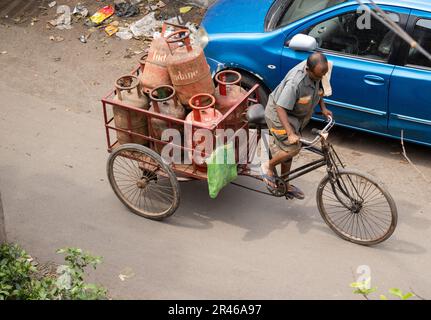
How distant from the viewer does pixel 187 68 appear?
206 inches

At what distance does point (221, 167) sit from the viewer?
5211mm

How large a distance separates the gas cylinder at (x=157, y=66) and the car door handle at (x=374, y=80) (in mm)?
1924

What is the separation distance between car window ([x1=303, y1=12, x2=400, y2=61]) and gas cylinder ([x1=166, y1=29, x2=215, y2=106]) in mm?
1535

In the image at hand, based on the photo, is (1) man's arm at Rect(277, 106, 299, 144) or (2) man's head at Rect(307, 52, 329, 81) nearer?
(2) man's head at Rect(307, 52, 329, 81)

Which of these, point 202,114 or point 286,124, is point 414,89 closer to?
point 286,124

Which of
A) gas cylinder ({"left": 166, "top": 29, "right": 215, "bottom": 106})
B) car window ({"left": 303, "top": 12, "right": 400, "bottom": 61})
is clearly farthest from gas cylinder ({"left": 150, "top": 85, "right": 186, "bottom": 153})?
car window ({"left": 303, "top": 12, "right": 400, "bottom": 61})

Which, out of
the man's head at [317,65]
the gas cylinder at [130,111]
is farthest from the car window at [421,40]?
the gas cylinder at [130,111]

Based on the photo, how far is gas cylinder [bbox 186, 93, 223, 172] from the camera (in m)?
5.15

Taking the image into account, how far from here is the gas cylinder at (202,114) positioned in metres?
5.15

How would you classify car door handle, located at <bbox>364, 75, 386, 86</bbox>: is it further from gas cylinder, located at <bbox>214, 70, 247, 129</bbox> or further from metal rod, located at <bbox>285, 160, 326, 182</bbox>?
gas cylinder, located at <bbox>214, 70, 247, 129</bbox>

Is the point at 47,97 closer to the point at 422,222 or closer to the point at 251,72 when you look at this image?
the point at 251,72

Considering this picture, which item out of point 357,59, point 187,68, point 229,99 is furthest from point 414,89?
point 187,68

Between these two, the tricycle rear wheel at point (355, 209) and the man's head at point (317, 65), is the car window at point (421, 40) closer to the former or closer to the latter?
the tricycle rear wheel at point (355, 209)

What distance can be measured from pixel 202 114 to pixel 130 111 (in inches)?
25.1
